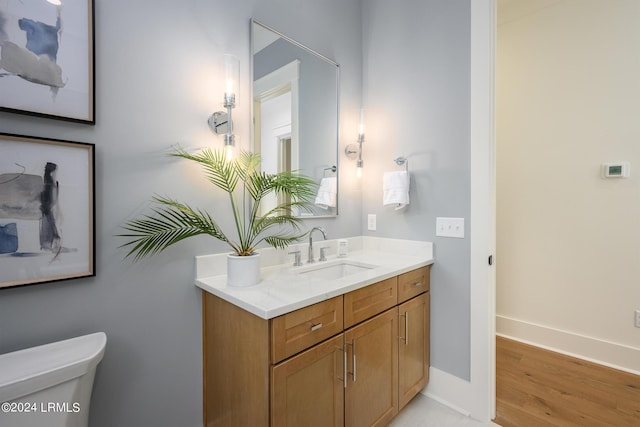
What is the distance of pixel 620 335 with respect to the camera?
203 centimetres

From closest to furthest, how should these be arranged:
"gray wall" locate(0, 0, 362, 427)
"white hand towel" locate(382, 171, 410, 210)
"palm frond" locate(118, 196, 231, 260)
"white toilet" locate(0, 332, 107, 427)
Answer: "white toilet" locate(0, 332, 107, 427)
"gray wall" locate(0, 0, 362, 427)
"palm frond" locate(118, 196, 231, 260)
"white hand towel" locate(382, 171, 410, 210)

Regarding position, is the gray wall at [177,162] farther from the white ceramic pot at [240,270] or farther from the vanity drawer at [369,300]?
the vanity drawer at [369,300]

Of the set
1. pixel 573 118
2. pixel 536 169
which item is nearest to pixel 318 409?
pixel 536 169

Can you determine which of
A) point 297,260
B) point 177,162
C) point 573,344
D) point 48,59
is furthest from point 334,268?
point 573,344

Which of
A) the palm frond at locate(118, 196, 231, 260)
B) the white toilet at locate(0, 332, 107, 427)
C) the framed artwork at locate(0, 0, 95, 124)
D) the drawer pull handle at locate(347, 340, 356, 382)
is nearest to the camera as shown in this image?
the white toilet at locate(0, 332, 107, 427)

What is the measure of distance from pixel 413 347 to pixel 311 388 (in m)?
0.82

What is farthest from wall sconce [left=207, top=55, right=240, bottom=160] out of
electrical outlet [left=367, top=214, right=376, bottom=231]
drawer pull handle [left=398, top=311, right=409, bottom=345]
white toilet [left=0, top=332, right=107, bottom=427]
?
drawer pull handle [left=398, top=311, right=409, bottom=345]

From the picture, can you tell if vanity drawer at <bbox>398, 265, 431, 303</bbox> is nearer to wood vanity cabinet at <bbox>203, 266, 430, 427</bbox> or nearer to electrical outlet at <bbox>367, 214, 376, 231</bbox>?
wood vanity cabinet at <bbox>203, 266, 430, 427</bbox>

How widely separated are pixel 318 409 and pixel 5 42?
1675mm

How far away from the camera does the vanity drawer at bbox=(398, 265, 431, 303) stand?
1545 mm

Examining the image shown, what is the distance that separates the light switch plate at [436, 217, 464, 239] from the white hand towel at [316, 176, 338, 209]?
0.71 meters

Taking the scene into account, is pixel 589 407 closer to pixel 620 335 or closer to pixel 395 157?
pixel 620 335

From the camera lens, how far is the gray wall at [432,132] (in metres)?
1.67

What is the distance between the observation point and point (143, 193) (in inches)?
45.9
